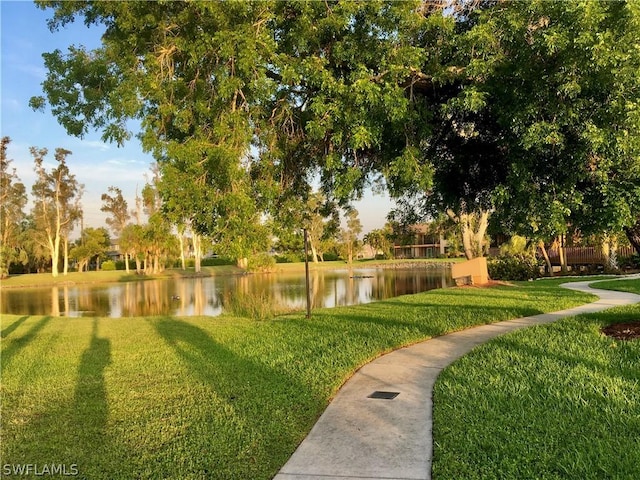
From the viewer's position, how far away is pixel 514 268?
2566cm

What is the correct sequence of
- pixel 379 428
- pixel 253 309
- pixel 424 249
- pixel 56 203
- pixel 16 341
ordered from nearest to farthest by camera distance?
pixel 379 428 → pixel 16 341 → pixel 253 309 → pixel 56 203 → pixel 424 249

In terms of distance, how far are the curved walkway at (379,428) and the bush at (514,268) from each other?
19.4 meters

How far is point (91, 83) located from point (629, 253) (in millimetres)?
29845

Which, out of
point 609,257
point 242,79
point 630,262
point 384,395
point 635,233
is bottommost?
point 384,395

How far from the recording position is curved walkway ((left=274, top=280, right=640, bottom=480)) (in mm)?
3764

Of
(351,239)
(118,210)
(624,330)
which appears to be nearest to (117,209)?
(118,210)

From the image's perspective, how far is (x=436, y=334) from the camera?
9422 millimetres

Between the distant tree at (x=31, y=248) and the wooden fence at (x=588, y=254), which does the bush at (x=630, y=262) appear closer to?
the wooden fence at (x=588, y=254)

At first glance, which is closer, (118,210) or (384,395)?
(384,395)

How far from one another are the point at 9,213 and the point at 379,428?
6635 cm

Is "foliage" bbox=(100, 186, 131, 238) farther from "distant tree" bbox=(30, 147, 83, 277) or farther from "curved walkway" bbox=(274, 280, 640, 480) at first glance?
"curved walkway" bbox=(274, 280, 640, 480)

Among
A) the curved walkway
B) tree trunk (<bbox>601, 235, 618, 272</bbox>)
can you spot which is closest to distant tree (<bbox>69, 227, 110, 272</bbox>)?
tree trunk (<bbox>601, 235, 618, 272</bbox>)

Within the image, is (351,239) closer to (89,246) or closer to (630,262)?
(89,246)

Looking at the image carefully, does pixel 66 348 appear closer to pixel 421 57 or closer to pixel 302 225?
pixel 302 225
